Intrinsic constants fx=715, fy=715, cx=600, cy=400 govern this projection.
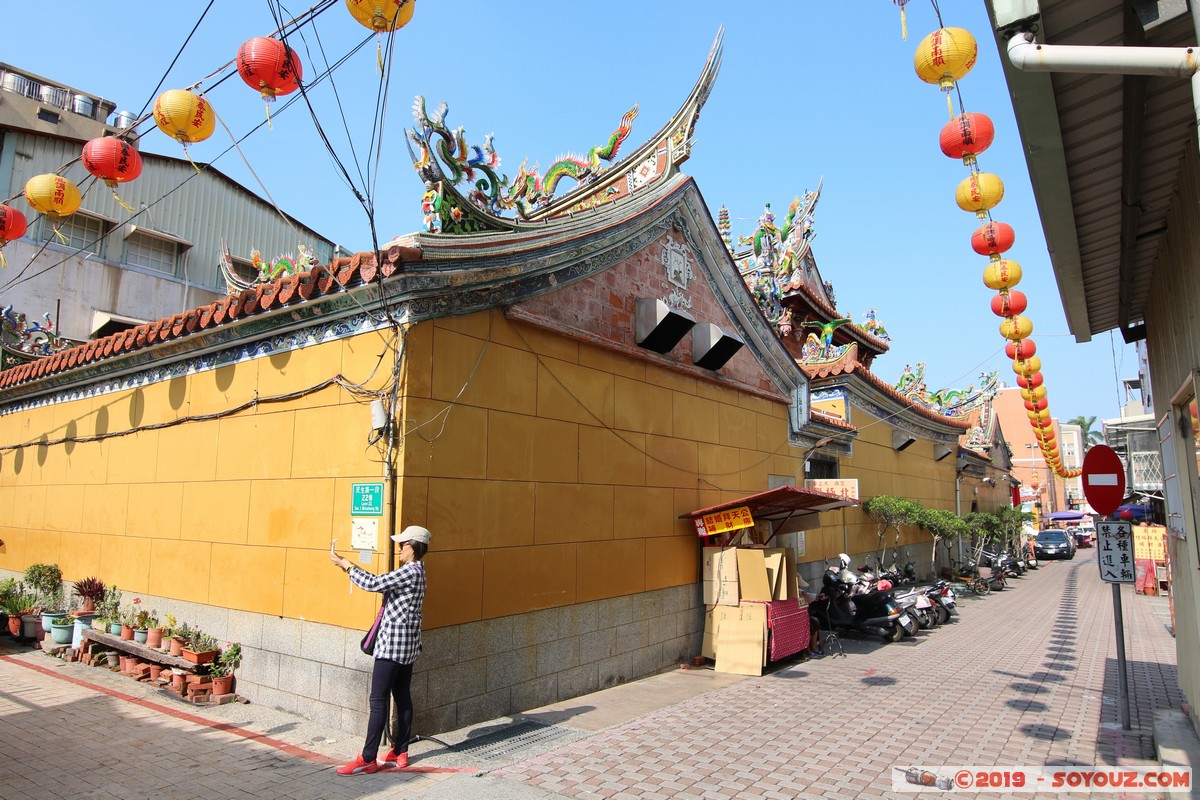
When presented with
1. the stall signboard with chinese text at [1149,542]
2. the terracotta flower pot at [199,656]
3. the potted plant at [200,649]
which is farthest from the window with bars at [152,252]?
the stall signboard with chinese text at [1149,542]

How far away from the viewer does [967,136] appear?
6375 millimetres

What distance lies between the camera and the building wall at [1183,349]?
433cm

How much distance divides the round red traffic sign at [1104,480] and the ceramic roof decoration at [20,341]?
15.1 m

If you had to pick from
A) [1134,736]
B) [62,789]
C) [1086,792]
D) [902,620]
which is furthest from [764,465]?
[62,789]

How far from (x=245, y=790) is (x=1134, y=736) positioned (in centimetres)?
723

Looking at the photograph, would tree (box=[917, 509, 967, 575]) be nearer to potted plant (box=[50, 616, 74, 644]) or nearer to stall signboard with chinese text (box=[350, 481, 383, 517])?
stall signboard with chinese text (box=[350, 481, 383, 517])

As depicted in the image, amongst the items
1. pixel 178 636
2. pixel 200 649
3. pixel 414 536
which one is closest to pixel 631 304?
pixel 414 536

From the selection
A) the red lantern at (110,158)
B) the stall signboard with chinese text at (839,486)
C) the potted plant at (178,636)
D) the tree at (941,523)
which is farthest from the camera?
the tree at (941,523)

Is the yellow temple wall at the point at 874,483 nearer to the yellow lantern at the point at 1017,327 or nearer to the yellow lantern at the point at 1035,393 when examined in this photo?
the yellow lantern at the point at 1035,393

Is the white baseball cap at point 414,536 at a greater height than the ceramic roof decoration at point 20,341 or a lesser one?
lesser

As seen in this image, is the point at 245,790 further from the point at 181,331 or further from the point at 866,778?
the point at 181,331

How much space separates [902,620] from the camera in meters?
11.3

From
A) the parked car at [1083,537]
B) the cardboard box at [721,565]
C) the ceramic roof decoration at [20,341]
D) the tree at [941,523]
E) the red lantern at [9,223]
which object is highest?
the red lantern at [9,223]

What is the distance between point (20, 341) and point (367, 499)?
10.3 meters
